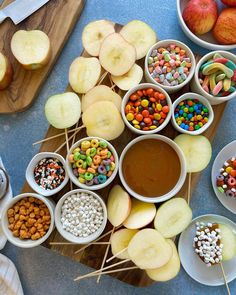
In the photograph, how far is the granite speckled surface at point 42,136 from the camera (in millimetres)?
1388

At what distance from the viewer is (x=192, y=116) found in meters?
1.15

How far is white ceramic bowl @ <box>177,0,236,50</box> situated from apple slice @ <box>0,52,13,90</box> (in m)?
0.61

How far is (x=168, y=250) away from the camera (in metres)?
1.08

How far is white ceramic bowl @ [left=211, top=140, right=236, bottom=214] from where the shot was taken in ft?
4.39

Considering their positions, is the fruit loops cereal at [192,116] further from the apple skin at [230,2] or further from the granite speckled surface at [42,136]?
the apple skin at [230,2]

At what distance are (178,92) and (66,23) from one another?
0.47 m

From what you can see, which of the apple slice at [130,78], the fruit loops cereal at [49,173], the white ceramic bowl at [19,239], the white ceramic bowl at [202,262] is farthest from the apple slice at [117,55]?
the white ceramic bowl at [202,262]

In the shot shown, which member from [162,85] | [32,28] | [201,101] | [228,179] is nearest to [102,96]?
[162,85]

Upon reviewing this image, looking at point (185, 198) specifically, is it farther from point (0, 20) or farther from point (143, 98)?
point (0, 20)

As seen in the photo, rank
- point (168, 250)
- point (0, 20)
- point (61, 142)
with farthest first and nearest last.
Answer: point (0, 20), point (61, 142), point (168, 250)

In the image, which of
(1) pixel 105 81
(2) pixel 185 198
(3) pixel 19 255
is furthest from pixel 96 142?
(3) pixel 19 255

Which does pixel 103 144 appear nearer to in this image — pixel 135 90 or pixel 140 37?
pixel 135 90

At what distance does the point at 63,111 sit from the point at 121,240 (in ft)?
1.36

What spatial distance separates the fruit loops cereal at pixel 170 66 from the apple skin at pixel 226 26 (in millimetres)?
205
